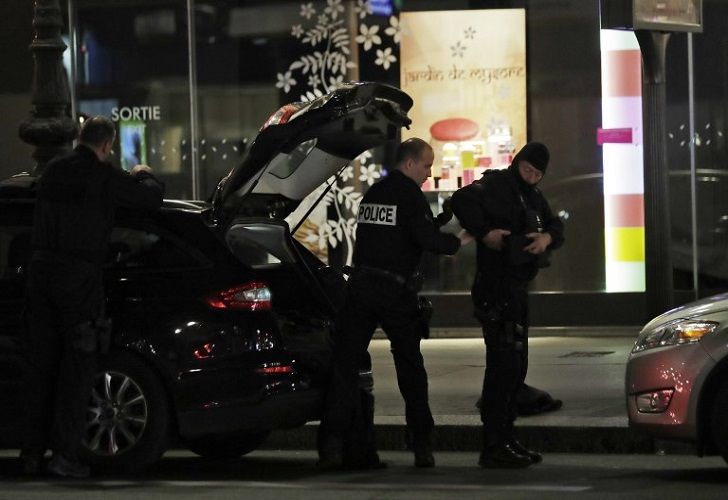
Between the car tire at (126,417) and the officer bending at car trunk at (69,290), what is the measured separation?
4.9 inches

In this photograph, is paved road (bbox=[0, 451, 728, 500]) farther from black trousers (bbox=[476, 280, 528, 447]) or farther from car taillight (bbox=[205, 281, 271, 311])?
car taillight (bbox=[205, 281, 271, 311])

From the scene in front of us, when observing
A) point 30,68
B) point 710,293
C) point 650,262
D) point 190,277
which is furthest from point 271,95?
point 190,277

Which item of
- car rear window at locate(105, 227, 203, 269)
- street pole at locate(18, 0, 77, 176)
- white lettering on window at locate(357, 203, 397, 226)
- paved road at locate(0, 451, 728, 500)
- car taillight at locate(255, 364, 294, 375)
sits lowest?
paved road at locate(0, 451, 728, 500)

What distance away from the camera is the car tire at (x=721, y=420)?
7.82 m

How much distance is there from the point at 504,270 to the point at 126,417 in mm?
2165

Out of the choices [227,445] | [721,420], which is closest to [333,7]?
[227,445]

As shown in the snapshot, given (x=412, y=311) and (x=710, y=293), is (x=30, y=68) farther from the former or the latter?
(x=412, y=311)

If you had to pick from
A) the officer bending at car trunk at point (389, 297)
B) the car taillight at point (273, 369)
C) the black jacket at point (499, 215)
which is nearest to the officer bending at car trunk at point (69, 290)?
the car taillight at point (273, 369)

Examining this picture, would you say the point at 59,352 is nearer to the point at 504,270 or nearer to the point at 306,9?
the point at 504,270

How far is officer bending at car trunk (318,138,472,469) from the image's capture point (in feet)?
27.5

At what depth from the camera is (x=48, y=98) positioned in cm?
1029

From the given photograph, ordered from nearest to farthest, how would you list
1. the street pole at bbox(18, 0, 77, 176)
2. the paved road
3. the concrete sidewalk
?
1. the paved road
2. the concrete sidewalk
3. the street pole at bbox(18, 0, 77, 176)

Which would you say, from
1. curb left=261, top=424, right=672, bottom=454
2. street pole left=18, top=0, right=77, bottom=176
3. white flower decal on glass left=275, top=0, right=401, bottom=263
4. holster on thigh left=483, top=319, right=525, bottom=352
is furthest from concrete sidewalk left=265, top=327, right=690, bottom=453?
street pole left=18, top=0, right=77, bottom=176

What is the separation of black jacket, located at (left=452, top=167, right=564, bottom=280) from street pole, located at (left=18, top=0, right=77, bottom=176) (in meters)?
2.96
